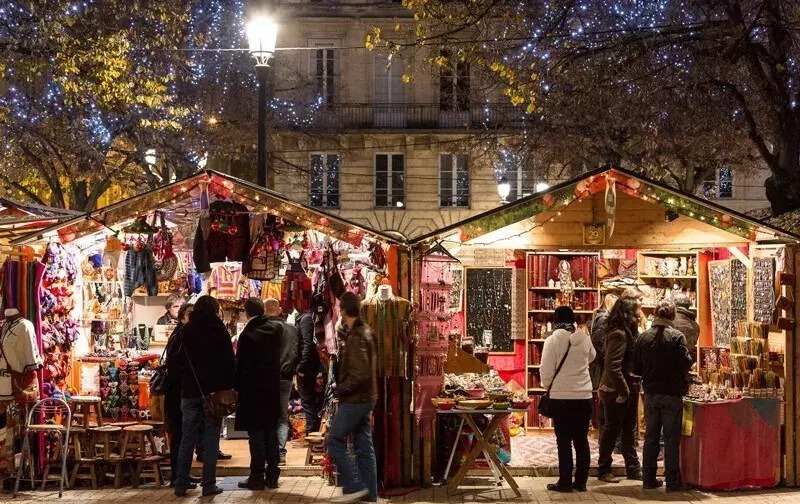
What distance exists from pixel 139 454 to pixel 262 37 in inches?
203

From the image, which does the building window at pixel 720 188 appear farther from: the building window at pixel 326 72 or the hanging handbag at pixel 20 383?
the hanging handbag at pixel 20 383

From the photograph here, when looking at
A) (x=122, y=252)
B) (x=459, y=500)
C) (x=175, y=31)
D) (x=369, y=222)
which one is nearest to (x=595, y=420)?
(x=459, y=500)

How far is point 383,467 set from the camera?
10031 millimetres

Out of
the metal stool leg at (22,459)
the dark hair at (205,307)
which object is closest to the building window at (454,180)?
the dark hair at (205,307)

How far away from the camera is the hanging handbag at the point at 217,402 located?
950 cm

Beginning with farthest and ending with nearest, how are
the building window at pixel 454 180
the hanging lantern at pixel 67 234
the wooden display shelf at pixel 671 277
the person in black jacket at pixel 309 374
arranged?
the building window at pixel 454 180 → the wooden display shelf at pixel 671 277 → the person in black jacket at pixel 309 374 → the hanging lantern at pixel 67 234

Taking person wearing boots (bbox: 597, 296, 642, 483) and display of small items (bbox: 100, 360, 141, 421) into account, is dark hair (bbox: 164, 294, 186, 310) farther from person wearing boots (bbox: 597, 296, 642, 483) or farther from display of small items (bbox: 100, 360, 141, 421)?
person wearing boots (bbox: 597, 296, 642, 483)

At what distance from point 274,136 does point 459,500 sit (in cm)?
2344

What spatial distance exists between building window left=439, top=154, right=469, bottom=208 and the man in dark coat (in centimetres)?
2331

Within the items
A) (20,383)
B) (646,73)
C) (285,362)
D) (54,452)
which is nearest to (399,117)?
(646,73)

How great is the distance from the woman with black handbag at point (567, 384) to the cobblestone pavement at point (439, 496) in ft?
1.44

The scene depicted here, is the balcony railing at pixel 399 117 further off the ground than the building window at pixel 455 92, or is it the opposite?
the building window at pixel 455 92

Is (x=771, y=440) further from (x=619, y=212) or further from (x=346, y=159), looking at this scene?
(x=346, y=159)

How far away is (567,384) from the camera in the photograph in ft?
31.9
